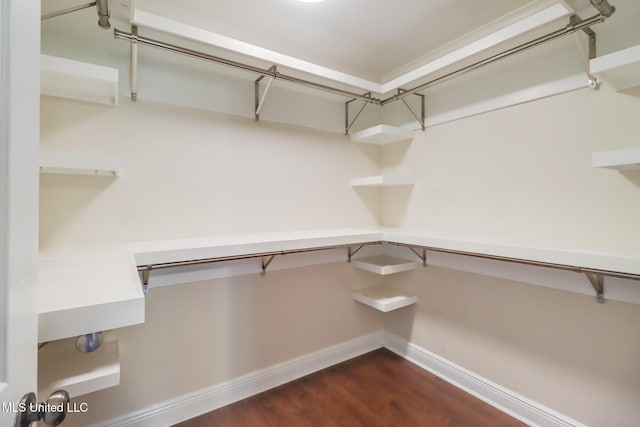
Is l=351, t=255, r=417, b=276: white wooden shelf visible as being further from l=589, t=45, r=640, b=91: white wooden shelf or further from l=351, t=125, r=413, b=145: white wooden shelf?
l=589, t=45, r=640, b=91: white wooden shelf

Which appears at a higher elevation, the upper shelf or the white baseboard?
the upper shelf

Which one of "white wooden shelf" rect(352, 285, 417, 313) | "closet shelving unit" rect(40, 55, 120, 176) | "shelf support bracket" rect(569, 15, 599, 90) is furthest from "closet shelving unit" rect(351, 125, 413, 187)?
"closet shelving unit" rect(40, 55, 120, 176)

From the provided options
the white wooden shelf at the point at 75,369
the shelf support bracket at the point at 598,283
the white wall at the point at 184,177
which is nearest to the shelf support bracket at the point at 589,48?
the shelf support bracket at the point at 598,283

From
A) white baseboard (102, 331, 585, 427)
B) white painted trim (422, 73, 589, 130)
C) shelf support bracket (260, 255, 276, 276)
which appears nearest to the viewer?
white painted trim (422, 73, 589, 130)

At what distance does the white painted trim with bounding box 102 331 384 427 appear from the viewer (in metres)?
1.52

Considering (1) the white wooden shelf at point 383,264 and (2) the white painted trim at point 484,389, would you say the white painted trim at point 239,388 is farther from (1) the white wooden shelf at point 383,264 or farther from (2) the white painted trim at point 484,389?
(1) the white wooden shelf at point 383,264

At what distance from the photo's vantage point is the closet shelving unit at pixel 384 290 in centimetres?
203

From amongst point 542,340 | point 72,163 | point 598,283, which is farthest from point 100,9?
point 542,340

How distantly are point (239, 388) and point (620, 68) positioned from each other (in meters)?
2.39

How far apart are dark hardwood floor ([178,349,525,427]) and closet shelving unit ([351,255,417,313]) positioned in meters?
0.48

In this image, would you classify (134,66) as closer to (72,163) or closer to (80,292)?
(72,163)

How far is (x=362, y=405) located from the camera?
1716 millimetres

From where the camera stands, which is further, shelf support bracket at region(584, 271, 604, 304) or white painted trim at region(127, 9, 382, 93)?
shelf support bracket at region(584, 271, 604, 304)

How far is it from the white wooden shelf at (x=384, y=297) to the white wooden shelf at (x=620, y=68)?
5.27 feet
